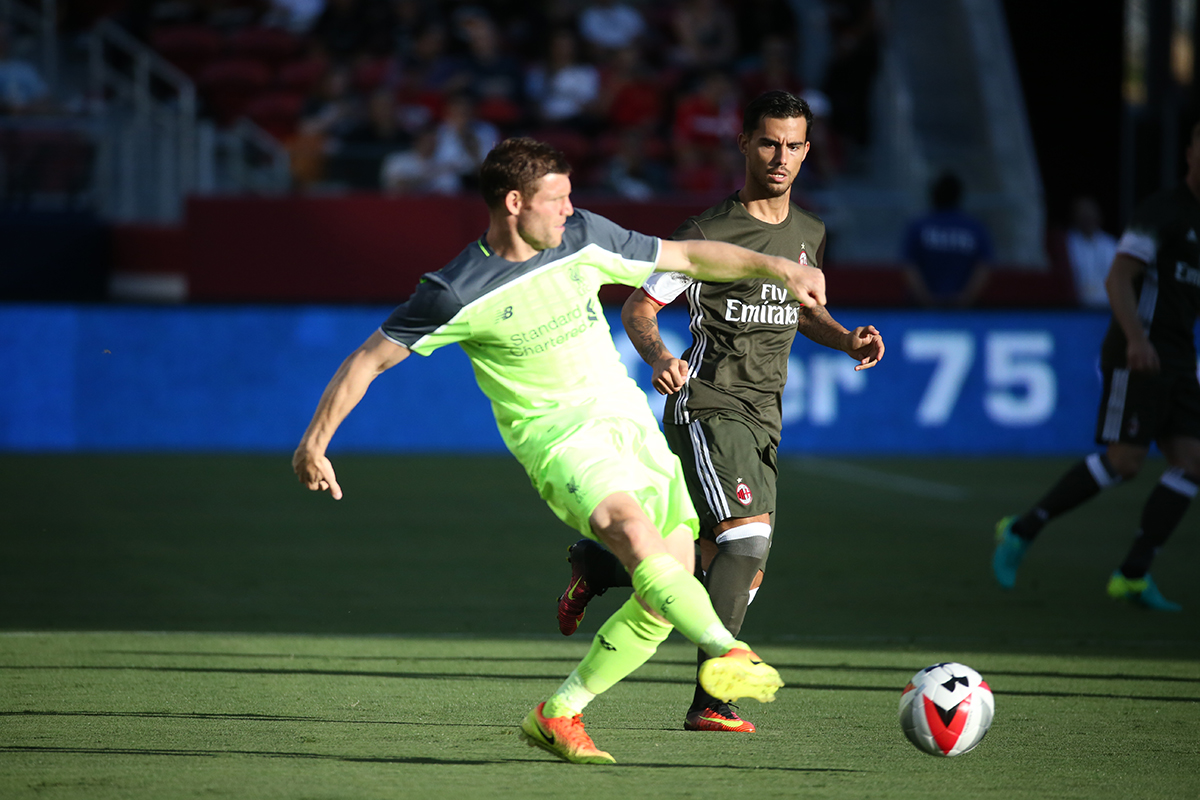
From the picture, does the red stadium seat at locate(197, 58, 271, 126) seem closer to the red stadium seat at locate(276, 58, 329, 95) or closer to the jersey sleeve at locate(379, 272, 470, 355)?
the red stadium seat at locate(276, 58, 329, 95)

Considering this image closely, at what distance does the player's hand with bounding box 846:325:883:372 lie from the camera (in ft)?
15.0

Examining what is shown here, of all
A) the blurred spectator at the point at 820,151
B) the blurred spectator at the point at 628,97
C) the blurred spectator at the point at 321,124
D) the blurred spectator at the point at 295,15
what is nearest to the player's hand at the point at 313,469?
the blurred spectator at the point at 321,124

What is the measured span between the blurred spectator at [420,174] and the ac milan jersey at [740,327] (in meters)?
10.8

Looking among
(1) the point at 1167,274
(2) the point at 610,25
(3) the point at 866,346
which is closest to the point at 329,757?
(3) the point at 866,346

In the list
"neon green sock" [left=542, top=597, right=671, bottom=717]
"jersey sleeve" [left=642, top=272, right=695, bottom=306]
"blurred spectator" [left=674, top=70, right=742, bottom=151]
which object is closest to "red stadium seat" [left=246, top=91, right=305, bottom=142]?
"blurred spectator" [left=674, top=70, right=742, bottom=151]

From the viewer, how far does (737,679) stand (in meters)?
3.80

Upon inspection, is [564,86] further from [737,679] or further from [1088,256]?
[737,679]

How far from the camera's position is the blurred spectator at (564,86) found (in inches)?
680

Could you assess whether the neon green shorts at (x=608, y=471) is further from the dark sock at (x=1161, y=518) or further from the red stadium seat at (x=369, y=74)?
the red stadium seat at (x=369, y=74)

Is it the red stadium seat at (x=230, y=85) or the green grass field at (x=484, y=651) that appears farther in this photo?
the red stadium seat at (x=230, y=85)

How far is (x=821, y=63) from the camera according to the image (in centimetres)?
1989

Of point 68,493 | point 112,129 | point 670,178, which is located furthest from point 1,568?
point 670,178

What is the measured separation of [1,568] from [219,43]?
12104mm

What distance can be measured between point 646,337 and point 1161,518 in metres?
3.74
